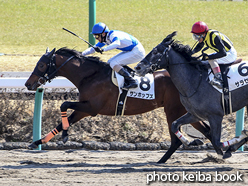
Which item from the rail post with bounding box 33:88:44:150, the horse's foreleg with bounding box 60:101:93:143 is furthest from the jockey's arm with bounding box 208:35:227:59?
the rail post with bounding box 33:88:44:150

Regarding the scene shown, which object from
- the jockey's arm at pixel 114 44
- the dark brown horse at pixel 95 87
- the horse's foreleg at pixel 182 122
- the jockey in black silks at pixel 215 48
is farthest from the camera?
the dark brown horse at pixel 95 87

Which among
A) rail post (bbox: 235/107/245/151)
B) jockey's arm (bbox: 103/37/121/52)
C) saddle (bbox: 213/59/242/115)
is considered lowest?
rail post (bbox: 235/107/245/151)

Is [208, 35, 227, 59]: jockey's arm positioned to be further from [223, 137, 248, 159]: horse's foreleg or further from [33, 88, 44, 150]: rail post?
[33, 88, 44, 150]: rail post

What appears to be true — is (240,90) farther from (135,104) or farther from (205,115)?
(135,104)

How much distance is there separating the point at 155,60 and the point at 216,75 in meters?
0.89

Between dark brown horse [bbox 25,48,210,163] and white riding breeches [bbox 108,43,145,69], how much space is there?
0.63 feet

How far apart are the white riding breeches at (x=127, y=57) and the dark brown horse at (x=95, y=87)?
192 mm

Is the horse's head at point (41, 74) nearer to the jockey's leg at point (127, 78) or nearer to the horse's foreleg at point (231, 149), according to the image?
the jockey's leg at point (127, 78)

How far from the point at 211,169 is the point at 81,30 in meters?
17.7

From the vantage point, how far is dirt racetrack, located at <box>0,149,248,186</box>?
4.88 metres

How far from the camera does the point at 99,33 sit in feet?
21.4

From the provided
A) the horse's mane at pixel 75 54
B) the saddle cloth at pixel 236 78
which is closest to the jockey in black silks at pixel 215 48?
the saddle cloth at pixel 236 78

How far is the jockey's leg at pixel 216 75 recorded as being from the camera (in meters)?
5.73

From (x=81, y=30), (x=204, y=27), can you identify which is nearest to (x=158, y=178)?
(x=204, y=27)
